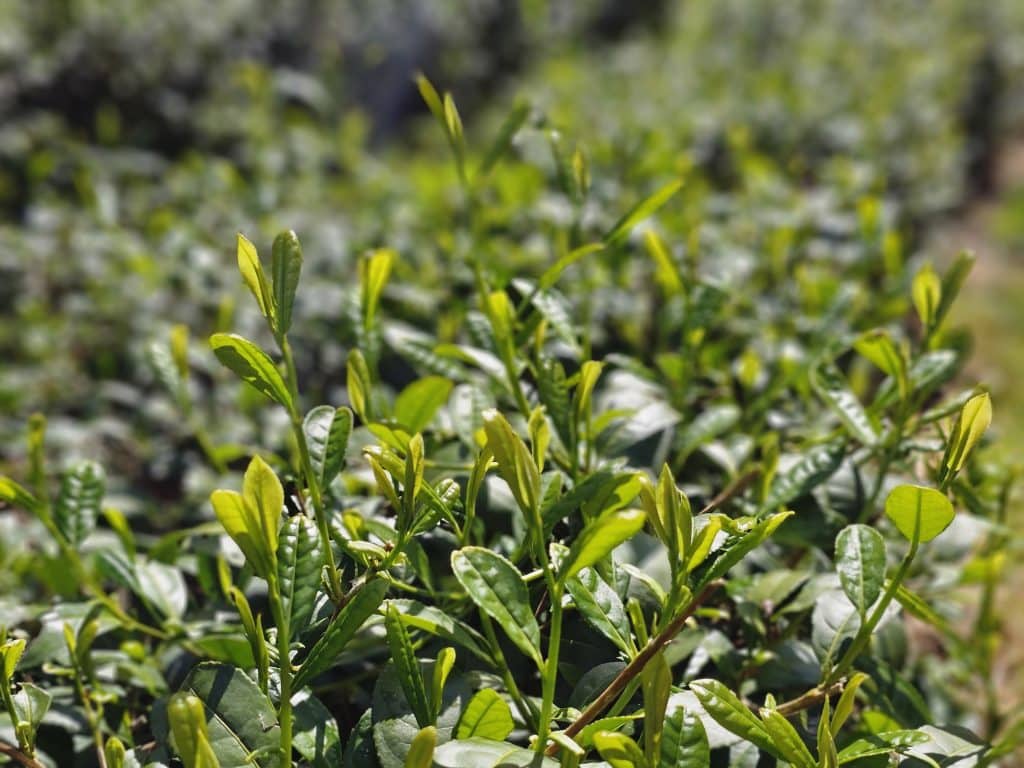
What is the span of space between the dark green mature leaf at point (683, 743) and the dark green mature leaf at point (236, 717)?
433 mm

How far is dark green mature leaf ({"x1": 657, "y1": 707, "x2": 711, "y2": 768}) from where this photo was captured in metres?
1.05

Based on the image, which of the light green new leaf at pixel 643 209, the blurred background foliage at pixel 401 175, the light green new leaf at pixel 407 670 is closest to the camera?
the light green new leaf at pixel 407 670

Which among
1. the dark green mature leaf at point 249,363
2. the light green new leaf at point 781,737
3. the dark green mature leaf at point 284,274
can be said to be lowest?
the light green new leaf at point 781,737

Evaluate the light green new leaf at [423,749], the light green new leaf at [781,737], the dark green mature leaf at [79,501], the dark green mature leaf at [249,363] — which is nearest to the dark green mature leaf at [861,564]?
the light green new leaf at [781,737]

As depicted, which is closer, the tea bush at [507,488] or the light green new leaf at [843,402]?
the tea bush at [507,488]

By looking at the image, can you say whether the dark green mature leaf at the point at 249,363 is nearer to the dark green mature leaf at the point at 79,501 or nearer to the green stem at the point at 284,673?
the green stem at the point at 284,673

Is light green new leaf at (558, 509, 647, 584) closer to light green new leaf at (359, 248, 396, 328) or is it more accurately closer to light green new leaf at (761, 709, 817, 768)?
light green new leaf at (761, 709, 817, 768)

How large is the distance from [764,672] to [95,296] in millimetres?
2554

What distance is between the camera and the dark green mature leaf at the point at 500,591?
1.05 metres

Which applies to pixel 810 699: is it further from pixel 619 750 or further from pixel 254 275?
pixel 254 275

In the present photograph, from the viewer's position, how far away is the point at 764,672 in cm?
141

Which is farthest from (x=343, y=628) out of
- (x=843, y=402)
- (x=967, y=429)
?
(x=843, y=402)

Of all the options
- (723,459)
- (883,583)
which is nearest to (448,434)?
(723,459)

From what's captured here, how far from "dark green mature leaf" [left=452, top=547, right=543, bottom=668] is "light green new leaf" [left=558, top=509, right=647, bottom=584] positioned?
109 millimetres
